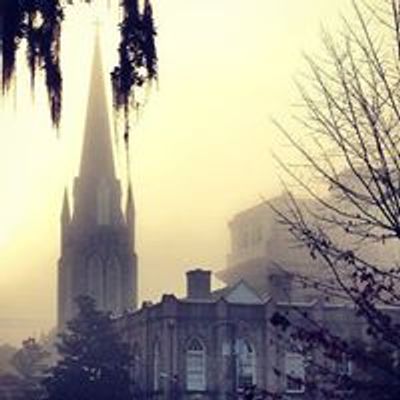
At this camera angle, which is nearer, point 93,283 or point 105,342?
point 105,342

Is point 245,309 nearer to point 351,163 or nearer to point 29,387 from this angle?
point 29,387

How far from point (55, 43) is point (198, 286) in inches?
2337

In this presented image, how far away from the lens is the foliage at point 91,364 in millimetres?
53156

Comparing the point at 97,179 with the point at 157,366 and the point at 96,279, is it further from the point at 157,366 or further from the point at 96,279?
the point at 157,366

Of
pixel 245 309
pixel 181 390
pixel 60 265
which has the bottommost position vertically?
pixel 181 390

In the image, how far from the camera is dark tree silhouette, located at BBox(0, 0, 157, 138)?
5395mm

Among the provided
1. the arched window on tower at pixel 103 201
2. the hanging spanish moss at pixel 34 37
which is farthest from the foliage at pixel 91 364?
the hanging spanish moss at pixel 34 37

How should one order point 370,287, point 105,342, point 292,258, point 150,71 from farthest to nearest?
point 292,258 → point 105,342 → point 370,287 → point 150,71

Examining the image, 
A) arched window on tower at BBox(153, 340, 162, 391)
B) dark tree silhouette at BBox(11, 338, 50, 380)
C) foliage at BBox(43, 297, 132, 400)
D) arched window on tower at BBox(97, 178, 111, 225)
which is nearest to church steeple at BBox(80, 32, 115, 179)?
arched window on tower at BBox(97, 178, 111, 225)

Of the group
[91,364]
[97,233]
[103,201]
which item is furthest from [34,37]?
[103,201]

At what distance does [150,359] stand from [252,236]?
62.2 metres

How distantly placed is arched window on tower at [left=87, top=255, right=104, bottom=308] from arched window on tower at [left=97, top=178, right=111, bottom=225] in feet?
14.0

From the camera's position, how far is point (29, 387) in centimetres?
6500

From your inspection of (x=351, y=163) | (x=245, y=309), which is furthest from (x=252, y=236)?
(x=351, y=163)
